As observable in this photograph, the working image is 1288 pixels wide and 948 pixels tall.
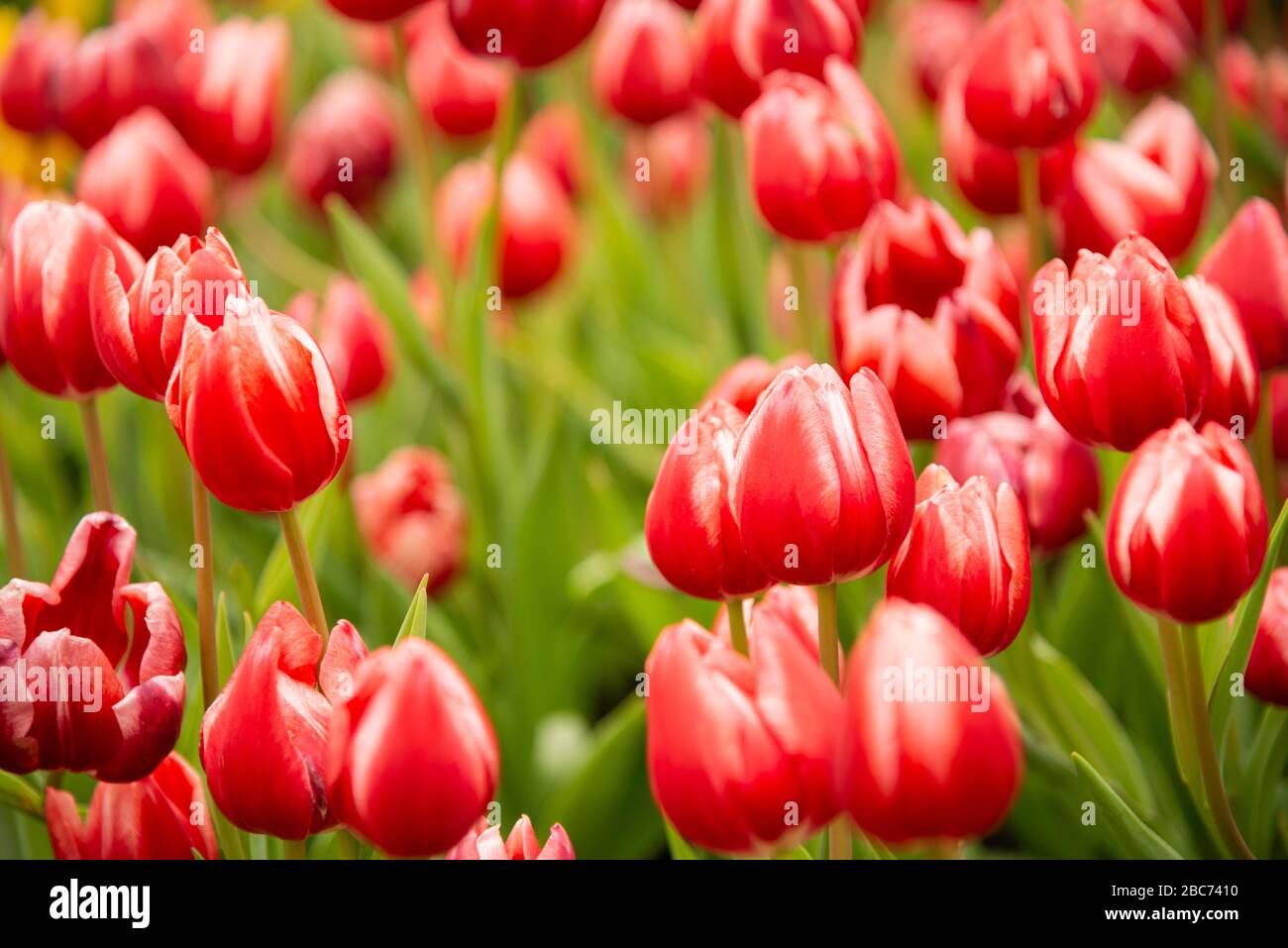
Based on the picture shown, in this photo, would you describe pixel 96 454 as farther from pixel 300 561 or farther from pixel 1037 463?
pixel 1037 463

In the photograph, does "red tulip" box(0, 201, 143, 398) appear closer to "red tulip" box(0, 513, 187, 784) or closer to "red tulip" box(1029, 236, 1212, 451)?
"red tulip" box(0, 513, 187, 784)

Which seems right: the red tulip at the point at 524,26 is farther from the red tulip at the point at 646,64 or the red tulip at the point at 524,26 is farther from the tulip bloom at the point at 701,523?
the tulip bloom at the point at 701,523

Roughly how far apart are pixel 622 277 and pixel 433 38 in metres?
0.30

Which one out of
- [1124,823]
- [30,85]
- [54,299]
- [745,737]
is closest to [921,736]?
[745,737]

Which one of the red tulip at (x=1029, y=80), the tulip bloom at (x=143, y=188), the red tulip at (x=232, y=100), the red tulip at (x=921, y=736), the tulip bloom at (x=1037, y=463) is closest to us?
the red tulip at (x=921, y=736)

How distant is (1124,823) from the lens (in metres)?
0.55

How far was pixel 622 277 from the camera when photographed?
54.6 inches

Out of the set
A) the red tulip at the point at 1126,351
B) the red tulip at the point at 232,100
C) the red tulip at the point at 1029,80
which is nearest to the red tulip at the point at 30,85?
the red tulip at the point at 232,100

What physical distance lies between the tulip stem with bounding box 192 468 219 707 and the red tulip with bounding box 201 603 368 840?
0.08 m

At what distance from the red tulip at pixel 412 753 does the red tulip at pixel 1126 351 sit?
274mm

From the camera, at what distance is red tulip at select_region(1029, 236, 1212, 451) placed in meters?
0.53

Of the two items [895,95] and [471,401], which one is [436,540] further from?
[895,95]

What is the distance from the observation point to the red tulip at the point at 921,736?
40 centimetres

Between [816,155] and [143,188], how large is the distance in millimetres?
445
